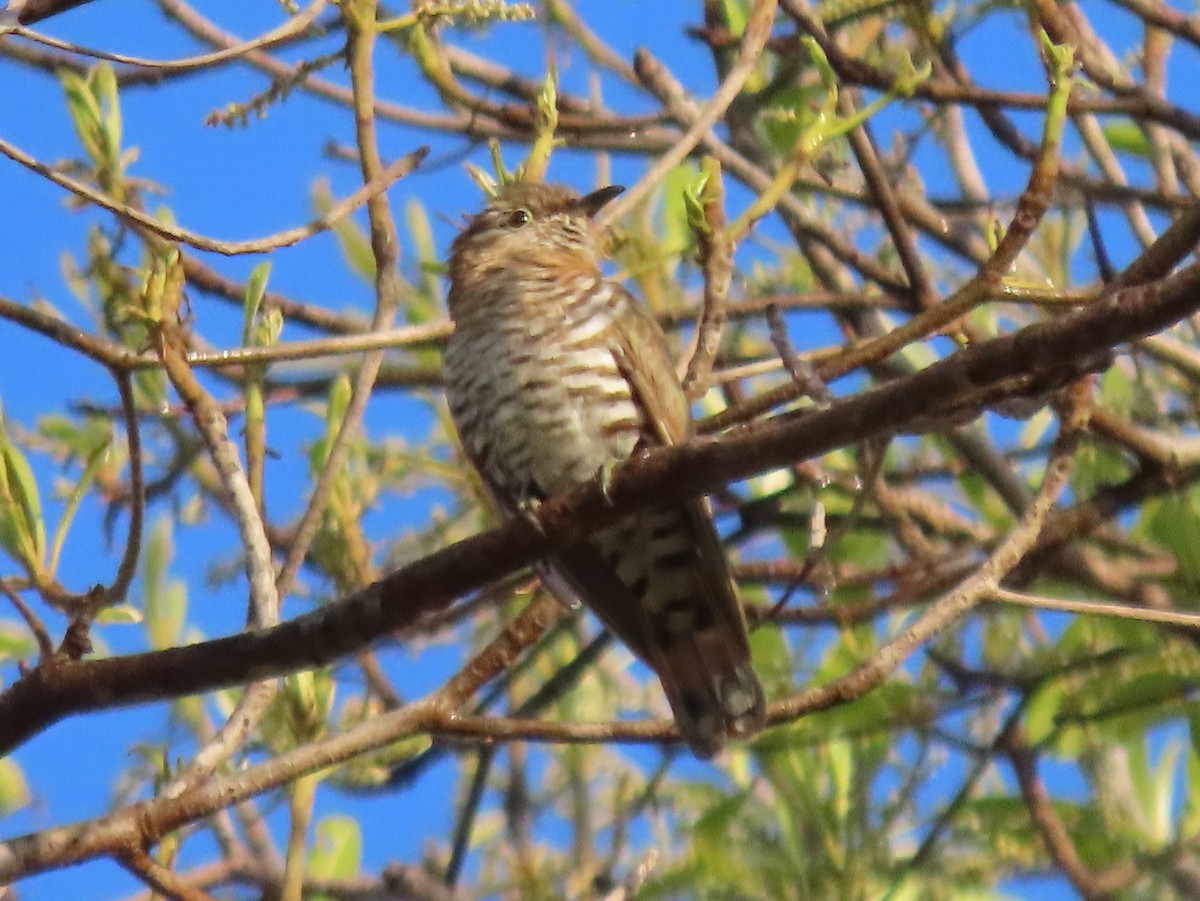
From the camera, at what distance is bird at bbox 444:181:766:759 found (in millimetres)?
3662

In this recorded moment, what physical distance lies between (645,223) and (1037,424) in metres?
1.26

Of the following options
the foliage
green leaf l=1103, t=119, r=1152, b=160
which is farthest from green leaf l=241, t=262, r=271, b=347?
green leaf l=1103, t=119, r=1152, b=160

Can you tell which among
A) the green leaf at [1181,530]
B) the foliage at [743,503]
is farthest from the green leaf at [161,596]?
the green leaf at [1181,530]

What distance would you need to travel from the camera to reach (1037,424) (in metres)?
4.94

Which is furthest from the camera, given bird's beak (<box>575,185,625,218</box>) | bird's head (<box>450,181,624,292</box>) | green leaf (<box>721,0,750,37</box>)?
bird's beak (<box>575,185,625,218</box>)

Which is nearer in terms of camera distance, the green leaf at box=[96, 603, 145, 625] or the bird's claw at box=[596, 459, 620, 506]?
the bird's claw at box=[596, 459, 620, 506]

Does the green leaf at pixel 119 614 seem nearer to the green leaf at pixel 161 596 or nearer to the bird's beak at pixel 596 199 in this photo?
the green leaf at pixel 161 596

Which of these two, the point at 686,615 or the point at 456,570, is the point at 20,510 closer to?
the point at 456,570

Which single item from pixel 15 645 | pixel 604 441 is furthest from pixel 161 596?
pixel 604 441

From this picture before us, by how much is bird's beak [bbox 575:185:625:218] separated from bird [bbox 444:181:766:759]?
14.5 inches

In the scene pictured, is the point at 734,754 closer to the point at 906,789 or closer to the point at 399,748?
the point at 906,789

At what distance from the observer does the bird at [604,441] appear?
3.66 m

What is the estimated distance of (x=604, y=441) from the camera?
3805 millimetres

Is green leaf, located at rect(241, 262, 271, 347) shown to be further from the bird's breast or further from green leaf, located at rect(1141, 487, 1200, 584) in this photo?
green leaf, located at rect(1141, 487, 1200, 584)
